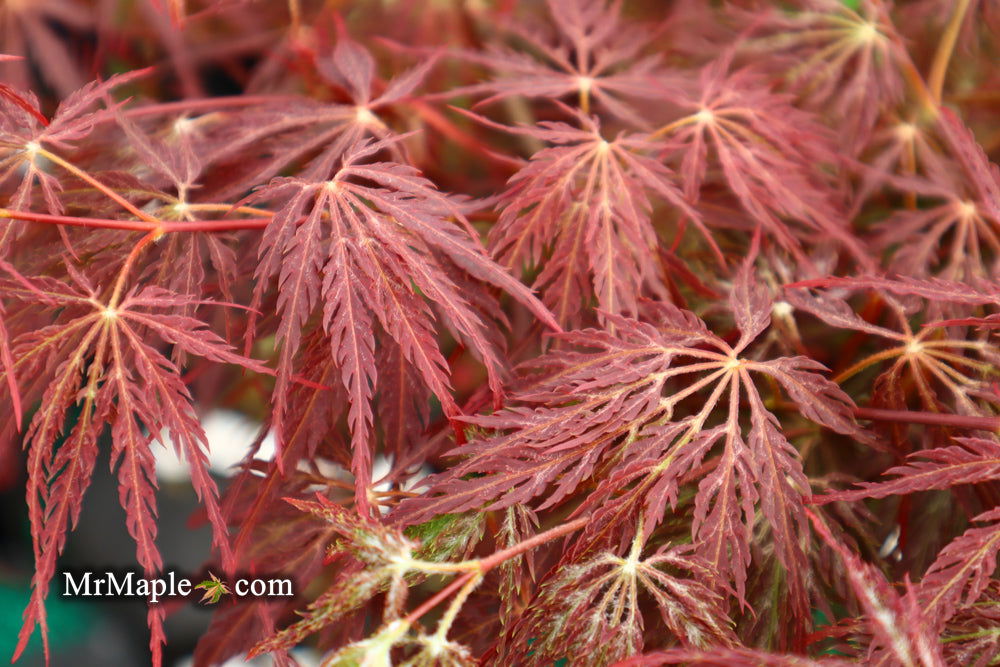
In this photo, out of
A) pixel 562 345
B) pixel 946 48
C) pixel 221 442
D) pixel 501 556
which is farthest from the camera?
pixel 221 442

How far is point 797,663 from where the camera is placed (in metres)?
0.37

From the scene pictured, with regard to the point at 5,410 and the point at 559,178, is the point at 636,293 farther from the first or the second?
the point at 5,410

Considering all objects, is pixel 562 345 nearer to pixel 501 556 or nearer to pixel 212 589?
pixel 501 556

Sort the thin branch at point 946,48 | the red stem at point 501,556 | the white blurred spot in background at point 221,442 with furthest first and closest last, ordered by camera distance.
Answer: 1. the white blurred spot in background at point 221,442
2. the thin branch at point 946,48
3. the red stem at point 501,556

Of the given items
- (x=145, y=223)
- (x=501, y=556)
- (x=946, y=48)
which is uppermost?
(x=946, y=48)

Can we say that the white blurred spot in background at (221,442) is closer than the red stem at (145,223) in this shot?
No

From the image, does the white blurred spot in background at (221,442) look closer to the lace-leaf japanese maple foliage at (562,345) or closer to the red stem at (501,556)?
the lace-leaf japanese maple foliage at (562,345)

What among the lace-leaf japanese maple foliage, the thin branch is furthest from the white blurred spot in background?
the thin branch

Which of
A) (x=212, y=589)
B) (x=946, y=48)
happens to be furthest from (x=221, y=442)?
(x=946, y=48)

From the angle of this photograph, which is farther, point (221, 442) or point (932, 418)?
point (221, 442)

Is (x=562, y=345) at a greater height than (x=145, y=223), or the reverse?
(x=145, y=223)

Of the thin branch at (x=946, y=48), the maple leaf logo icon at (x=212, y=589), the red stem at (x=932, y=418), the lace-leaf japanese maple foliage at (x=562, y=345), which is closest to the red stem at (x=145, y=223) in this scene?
the lace-leaf japanese maple foliage at (x=562, y=345)

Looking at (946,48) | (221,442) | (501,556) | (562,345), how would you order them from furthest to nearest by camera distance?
1. (221,442)
2. (946,48)
3. (562,345)
4. (501,556)

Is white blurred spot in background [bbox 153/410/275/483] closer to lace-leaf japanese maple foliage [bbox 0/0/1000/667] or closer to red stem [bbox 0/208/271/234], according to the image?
lace-leaf japanese maple foliage [bbox 0/0/1000/667]
